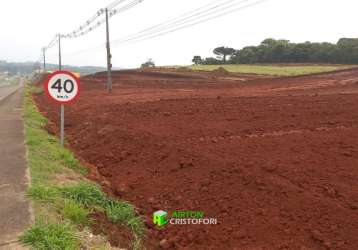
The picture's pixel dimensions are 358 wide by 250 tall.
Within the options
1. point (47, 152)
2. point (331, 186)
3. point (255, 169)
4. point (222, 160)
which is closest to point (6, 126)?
point (47, 152)

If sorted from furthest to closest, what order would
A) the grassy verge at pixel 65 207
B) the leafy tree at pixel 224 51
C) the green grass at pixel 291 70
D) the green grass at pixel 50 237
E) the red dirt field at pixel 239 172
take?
1. the leafy tree at pixel 224 51
2. the green grass at pixel 291 70
3. the red dirt field at pixel 239 172
4. the grassy verge at pixel 65 207
5. the green grass at pixel 50 237

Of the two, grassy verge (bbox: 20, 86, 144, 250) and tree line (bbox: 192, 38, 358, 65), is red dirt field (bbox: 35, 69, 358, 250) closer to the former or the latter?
grassy verge (bbox: 20, 86, 144, 250)

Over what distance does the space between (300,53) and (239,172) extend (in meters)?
62.5

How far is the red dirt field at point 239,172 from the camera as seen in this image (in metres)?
4.75

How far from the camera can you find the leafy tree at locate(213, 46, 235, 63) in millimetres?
85300

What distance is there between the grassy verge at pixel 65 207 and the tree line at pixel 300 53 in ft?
189

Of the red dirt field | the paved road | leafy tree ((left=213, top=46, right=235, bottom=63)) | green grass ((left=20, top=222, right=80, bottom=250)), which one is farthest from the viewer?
leafy tree ((left=213, top=46, right=235, bottom=63))

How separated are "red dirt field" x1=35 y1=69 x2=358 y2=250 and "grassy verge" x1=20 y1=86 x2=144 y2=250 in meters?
0.35

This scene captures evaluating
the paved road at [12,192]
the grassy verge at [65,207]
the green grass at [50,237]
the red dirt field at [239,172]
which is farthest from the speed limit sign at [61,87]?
the green grass at [50,237]

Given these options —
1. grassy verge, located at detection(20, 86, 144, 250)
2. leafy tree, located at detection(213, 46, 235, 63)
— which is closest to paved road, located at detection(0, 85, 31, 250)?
grassy verge, located at detection(20, 86, 144, 250)

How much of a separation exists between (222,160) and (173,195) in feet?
4.76

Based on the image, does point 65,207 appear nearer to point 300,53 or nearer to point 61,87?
point 61,87

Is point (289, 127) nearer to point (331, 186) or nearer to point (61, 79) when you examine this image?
point (331, 186)

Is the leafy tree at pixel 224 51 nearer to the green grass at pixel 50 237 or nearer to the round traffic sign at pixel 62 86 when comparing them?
the round traffic sign at pixel 62 86
